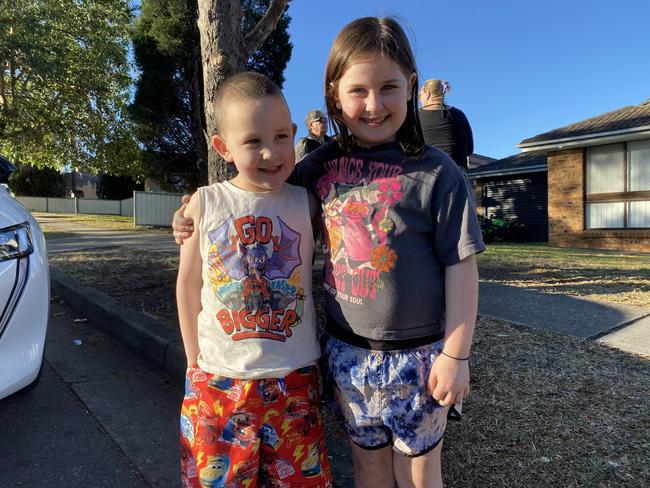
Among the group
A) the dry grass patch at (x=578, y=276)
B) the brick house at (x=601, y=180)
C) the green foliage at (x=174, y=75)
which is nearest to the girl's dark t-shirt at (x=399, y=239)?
the dry grass patch at (x=578, y=276)

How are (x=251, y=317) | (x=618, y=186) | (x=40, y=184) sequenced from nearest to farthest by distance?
1. (x=251, y=317)
2. (x=618, y=186)
3. (x=40, y=184)

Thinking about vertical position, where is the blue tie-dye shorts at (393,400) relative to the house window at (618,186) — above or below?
below

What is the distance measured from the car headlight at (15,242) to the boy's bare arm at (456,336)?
5.87 feet

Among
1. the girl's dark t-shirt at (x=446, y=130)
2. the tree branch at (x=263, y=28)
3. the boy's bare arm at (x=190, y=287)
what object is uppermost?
the tree branch at (x=263, y=28)

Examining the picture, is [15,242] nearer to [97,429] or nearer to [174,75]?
[97,429]

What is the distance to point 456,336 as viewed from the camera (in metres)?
1.28

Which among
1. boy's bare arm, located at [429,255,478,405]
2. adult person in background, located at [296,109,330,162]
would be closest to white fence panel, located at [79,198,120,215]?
adult person in background, located at [296,109,330,162]

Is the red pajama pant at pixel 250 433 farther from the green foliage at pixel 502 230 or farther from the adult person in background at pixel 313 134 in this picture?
the green foliage at pixel 502 230

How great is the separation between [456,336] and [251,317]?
1.87ft

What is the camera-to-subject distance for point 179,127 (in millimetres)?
13609

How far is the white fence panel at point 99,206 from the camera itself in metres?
32.4

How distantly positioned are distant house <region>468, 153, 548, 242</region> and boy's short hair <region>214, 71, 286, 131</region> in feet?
Result: 53.0

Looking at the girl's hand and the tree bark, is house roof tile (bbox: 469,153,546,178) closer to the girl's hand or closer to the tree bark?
the tree bark

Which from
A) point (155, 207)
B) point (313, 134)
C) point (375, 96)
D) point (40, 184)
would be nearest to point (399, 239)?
point (375, 96)
